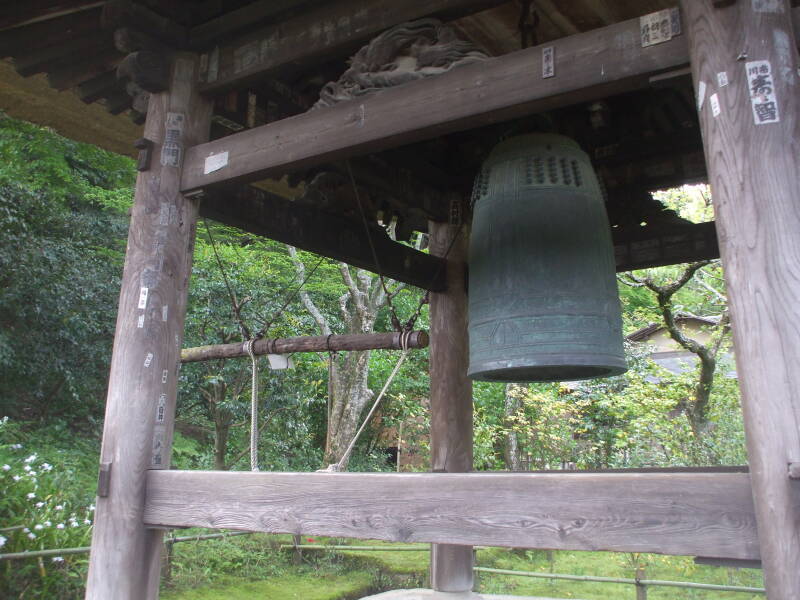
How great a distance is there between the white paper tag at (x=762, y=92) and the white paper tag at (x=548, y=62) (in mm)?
539

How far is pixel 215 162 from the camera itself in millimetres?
2760

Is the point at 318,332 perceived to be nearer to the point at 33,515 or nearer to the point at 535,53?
the point at 33,515

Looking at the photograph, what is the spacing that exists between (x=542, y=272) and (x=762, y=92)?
3.25 feet

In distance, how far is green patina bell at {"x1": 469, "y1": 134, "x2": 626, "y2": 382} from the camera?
2395 mm

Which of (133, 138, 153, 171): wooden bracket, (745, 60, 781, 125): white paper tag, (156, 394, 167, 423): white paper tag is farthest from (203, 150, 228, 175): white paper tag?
(745, 60, 781, 125): white paper tag

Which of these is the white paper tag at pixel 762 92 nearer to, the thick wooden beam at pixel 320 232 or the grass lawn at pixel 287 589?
the thick wooden beam at pixel 320 232

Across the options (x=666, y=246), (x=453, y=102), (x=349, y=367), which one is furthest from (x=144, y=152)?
(x=349, y=367)

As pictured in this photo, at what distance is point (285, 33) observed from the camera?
9.09ft

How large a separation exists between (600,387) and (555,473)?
32.3ft

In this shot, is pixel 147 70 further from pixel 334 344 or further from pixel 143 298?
pixel 334 344

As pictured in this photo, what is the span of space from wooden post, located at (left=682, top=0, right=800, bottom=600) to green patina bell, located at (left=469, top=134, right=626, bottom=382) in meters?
0.79

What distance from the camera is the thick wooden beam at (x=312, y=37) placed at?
2.46m

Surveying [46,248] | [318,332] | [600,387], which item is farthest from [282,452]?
[600,387]

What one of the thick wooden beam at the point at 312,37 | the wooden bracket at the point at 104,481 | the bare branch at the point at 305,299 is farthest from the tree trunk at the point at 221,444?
the thick wooden beam at the point at 312,37
